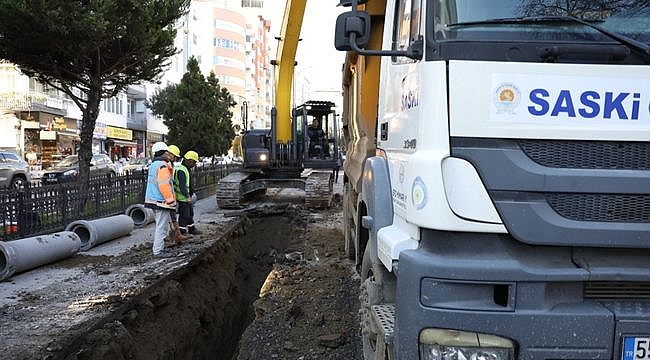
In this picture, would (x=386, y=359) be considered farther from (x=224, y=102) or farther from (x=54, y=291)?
(x=224, y=102)

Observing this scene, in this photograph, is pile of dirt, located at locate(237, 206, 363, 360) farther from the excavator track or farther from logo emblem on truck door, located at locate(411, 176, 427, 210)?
the excavator track

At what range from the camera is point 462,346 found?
8.23 ft

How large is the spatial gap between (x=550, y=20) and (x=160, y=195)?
7205 millimetres

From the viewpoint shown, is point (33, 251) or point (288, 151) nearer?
point (33, 251)

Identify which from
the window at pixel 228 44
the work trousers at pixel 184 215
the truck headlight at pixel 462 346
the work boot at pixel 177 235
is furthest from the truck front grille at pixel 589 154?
the window at pixel 228 44

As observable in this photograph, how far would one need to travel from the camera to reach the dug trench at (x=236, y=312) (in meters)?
5.50

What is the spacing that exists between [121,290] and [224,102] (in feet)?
78.1

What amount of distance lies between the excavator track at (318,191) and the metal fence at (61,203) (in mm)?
4422

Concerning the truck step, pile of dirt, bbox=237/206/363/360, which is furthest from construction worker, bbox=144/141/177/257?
the truck step

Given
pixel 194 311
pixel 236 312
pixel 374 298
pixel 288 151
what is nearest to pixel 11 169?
pixel 288 151

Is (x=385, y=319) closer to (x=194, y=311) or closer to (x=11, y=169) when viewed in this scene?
(x=194, y=311)

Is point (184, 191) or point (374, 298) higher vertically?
point (184, 191)

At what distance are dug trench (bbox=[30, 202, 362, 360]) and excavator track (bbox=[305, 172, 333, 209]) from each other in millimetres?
2234

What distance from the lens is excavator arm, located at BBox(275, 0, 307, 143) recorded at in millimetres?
11637
